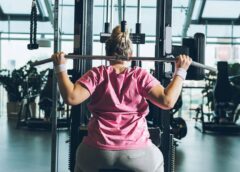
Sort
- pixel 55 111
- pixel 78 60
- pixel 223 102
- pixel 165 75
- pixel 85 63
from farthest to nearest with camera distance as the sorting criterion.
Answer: pixel 223 102 < pixel 85 63 < pixel 78 60 < pixel 165 75 < pixel 55 111

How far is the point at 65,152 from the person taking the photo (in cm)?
474

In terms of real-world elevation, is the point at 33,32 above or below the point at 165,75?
above

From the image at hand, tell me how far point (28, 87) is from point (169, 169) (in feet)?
20.8

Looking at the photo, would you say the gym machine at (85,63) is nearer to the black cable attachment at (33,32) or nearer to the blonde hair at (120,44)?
the black cable attachment at (33,32)

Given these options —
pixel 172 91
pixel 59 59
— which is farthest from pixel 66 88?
pixel 172 91

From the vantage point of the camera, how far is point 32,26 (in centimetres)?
241

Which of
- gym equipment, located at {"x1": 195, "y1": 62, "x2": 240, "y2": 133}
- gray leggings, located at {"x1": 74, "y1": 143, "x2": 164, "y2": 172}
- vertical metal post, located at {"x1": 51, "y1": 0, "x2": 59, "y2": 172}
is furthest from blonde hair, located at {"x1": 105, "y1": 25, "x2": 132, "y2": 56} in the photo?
gym equipment, located at {"x1": 195, "y1": 62, "x2": 240, "y2": 133}

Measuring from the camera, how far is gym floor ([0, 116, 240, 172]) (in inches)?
159

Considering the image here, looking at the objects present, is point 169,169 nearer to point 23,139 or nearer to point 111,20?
point 111,20

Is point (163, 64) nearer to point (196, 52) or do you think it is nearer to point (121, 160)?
point (196, 52)

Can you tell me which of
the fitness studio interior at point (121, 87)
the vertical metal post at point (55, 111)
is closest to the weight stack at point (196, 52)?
the fitness studio interior at point (121, 87)

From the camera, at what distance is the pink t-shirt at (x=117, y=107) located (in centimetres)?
156

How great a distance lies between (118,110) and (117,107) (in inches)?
0.5

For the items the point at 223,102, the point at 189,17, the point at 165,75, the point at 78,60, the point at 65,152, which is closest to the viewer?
the point at 165,75
